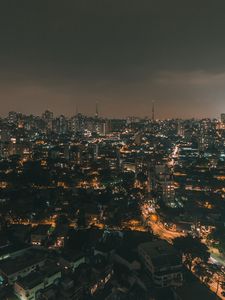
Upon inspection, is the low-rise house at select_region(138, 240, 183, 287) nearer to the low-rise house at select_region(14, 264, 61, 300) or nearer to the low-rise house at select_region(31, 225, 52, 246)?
the low-rise house at select_region(14, 264, 61, 300)

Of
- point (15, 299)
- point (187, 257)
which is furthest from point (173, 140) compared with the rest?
point (15, 299)

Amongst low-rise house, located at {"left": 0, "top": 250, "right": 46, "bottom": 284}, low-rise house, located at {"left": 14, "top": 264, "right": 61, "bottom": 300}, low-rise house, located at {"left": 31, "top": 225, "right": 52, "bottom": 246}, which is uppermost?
low-rise house, located at {"left": 31, "top": 225, "right": 52, "bottom": 246}

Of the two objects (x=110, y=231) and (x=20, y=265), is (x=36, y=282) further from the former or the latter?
(x=110, y=231)

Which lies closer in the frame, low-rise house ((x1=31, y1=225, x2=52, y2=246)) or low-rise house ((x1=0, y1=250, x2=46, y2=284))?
low-rise house ((x1=0, y1=250, x2=46, y2=284))

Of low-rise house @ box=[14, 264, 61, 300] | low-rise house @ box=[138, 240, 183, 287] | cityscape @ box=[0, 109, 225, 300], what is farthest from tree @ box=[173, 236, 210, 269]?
low-rise house @ box=[14, 264, 61, 300]

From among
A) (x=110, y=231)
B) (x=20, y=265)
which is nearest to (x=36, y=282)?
(x=20, y=265)
